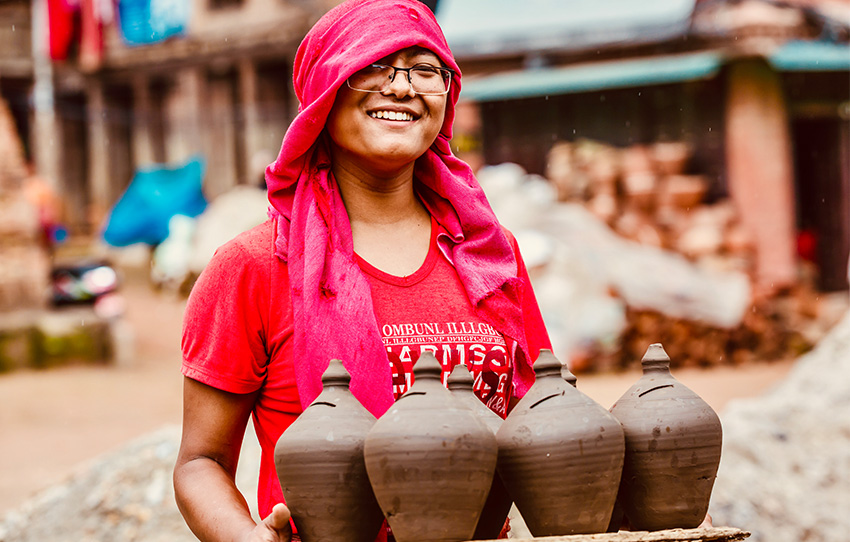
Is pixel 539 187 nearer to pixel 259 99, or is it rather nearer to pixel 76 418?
pixel 76 418

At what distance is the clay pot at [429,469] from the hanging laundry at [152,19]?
1634 cm

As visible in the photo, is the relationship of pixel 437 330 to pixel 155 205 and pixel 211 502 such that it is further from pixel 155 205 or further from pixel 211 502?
pixel 155 205

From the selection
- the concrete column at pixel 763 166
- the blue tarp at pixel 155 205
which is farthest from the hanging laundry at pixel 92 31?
the concrete column at pixel 763 166

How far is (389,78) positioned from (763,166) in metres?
10.3

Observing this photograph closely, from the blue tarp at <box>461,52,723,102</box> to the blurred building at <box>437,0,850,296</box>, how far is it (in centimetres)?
2

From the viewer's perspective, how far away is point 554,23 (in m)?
12.3

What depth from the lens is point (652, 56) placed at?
467 inches

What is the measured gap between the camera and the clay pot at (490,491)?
5.39 ft

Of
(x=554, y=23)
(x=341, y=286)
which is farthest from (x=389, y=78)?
(x=554, y=23)

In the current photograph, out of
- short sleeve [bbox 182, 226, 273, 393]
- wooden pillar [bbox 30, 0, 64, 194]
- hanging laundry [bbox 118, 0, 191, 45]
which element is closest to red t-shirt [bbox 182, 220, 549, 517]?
short sleeve [bbox 182, 226, 273, 393]

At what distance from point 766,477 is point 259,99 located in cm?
1271

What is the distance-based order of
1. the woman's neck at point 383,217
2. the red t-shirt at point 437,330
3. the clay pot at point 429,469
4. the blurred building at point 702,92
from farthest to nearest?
the blurred building at point 702,92 < the woman's neck at point 383,217 < the red t-shirt at point 437,330 < the clay pot at point 429,469

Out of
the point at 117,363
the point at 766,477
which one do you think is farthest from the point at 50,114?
the point at 766,477

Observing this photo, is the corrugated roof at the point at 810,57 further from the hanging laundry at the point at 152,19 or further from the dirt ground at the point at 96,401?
the hanging laundry at the point at 152,19
